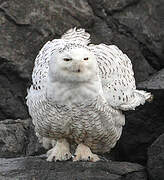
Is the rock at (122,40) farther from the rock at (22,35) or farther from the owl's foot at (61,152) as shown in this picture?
the owl's foot at (61,152)

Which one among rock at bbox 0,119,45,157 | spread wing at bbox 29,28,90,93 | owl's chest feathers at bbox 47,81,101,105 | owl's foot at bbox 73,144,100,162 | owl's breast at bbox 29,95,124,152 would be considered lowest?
rock at bbox 0,119,45,157

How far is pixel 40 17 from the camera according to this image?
9703mm

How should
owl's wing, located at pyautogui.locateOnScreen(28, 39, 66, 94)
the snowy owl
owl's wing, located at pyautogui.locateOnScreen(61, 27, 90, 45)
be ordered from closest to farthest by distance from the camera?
the snowy owl, owl's wing, located at pyautogui.locateOnScreen(28, 39, 66, 94), owl's wing, located at pyautogui.locateOnScreen(61, 27, 90, 45)

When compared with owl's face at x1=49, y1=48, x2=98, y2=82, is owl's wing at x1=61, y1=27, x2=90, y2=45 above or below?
below

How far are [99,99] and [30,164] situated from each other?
112 centimetres

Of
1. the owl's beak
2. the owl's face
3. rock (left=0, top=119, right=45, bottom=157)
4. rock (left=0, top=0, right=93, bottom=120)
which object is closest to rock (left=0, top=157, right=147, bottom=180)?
the owl's face

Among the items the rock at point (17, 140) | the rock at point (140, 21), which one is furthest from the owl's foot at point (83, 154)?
the rock at point (140, 21)

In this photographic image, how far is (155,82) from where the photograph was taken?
Result: 9.04 metres

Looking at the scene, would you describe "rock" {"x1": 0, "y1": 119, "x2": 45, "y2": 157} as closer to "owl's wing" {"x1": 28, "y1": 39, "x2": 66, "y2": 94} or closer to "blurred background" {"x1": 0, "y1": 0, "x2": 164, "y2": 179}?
"blurred background" {"x1": 0, "y1": 0, "x2": 164, "y2": 179}

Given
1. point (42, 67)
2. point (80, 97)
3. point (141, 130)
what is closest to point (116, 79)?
point (80, 97)

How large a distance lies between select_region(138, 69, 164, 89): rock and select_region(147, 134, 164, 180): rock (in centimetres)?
180

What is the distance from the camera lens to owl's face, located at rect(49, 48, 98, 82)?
6.35 m

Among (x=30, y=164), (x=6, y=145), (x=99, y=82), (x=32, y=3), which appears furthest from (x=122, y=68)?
(x=32, y=3)

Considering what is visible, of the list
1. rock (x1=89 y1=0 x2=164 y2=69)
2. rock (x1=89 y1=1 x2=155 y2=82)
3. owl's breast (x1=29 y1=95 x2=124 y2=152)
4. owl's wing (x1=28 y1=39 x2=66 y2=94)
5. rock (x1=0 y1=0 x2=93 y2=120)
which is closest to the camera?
Result: owl's breast (x1=29 y1=95 x2=124 y2=152)
